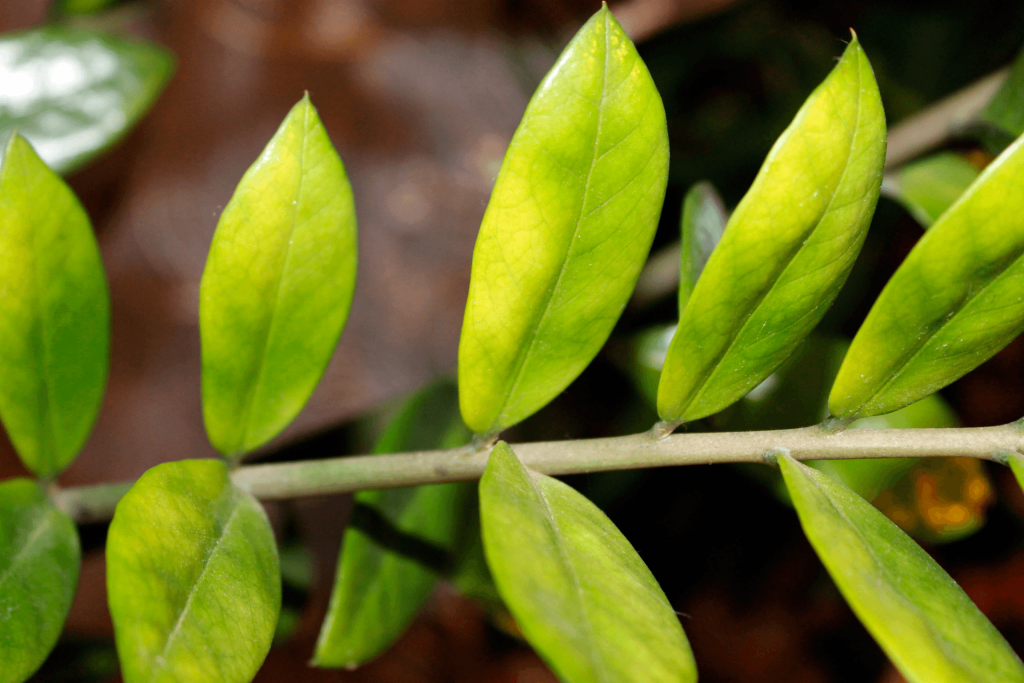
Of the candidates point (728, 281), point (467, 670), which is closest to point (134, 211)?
point (467, 670)

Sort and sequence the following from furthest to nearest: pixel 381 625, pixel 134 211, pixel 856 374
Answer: pixel 134 211 < pixel 381 625 < pixel 856 374

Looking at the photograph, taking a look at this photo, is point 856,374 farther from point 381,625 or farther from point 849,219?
point 381,625

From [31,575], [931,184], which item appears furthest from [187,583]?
[931,184]

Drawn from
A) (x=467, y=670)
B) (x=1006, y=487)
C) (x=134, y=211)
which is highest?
(x=134, y=211)

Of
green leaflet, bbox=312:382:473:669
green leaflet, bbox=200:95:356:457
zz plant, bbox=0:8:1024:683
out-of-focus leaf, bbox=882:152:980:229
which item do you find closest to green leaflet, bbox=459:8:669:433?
zz plant, bbox=0:8:1024:683

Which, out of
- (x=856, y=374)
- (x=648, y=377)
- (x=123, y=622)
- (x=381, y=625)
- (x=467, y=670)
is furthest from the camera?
(x=467, y=670)

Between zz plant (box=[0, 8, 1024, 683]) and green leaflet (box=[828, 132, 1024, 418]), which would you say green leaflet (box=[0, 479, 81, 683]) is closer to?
zz plant (box=[0, 8, 1024, 683])
